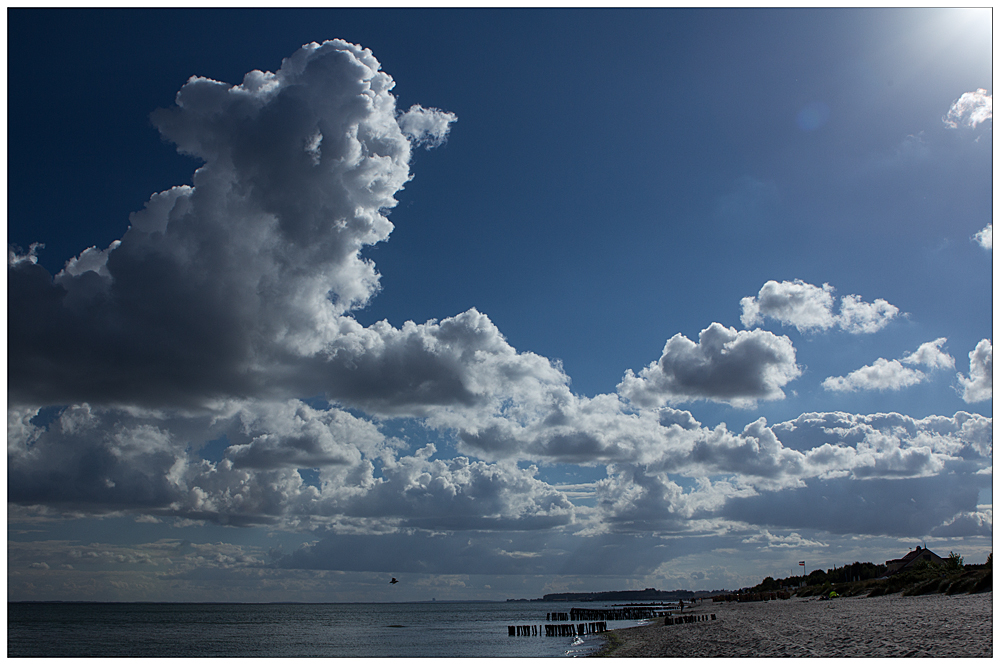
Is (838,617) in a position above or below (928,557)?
above

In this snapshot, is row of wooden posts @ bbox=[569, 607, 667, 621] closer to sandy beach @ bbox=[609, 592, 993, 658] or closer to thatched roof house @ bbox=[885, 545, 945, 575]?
thatched roof house @ bbox=[885, 545, 945, 575]

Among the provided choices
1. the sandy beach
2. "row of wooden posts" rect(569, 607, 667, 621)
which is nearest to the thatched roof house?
"row of wooden posts" rect(569, 607, 667, 621)

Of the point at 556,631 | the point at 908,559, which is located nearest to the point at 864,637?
the point at 556,631

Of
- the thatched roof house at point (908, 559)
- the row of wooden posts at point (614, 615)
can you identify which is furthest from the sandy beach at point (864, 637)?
the thatched roof house at point (908, 559)

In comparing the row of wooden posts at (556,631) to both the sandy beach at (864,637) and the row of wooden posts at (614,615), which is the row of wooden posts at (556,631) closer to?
the sandy beach at (864,637)

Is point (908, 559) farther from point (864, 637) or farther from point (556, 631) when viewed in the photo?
point (864, 637)

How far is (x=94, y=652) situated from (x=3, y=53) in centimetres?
5550

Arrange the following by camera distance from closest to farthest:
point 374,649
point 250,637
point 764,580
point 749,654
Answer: point 749,654
point 374,649
point 250,637
point 764,580

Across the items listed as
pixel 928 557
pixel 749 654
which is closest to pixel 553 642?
pixel 749 654

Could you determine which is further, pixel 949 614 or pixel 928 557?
pixel 928 557

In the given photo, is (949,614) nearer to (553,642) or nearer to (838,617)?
(838,617)

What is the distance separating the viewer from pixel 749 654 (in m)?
29.2

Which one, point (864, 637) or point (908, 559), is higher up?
point (864, 637)

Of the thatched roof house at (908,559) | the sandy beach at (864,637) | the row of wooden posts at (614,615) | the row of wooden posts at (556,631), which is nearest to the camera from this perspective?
the sandy beach at (864,637)
